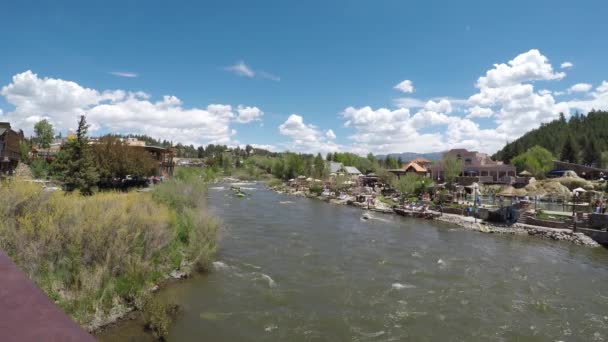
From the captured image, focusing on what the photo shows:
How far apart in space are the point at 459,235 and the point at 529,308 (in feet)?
50.5

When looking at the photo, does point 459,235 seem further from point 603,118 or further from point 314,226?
point 603,118

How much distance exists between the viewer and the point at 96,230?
45.8 ft

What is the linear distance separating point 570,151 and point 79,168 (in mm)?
116014

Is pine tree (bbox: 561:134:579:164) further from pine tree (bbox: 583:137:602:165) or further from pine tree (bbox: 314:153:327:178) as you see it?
pine tree (bbox: 314:153:327:178)

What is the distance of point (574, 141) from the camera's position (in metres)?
97.0

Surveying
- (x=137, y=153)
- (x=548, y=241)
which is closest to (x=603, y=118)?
(x=548, y=241)

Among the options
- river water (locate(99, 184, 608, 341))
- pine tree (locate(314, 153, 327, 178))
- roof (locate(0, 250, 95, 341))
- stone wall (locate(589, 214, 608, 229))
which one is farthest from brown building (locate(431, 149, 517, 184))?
roof (locate(0, 250, 95, 341))

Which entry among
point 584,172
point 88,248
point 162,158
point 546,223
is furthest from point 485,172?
point 88,248

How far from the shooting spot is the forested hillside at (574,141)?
96.6 metres

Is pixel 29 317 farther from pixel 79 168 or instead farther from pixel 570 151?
pixel 570 151

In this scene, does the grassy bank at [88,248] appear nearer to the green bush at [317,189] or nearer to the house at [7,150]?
the house at [7,150]

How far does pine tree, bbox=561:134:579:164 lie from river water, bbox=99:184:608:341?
8779 centimetres

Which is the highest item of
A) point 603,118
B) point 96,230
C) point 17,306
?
point 603,118

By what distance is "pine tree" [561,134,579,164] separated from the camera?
9625cm
